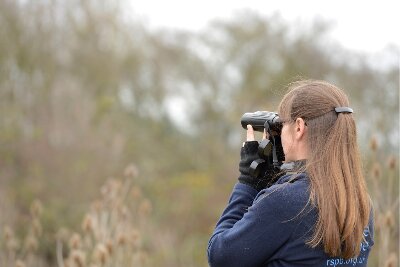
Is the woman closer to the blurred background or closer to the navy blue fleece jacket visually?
the navy blue fleece jacket

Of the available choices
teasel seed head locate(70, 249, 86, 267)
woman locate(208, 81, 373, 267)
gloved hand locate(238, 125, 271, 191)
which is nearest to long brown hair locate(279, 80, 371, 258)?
woman locate(208, 81, 373, 267)

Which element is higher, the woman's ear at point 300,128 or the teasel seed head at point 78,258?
the woman's ear at point 300,128

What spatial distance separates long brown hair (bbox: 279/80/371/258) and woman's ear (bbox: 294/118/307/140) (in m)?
0.02

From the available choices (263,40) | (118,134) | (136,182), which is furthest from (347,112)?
(263,40)

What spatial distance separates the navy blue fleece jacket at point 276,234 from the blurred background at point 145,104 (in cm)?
345

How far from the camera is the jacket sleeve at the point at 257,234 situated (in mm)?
1988

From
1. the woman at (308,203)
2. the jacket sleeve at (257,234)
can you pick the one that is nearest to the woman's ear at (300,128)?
the woman at (308,203)

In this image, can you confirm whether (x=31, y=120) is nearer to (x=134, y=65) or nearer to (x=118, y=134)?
(x=118, y=134)

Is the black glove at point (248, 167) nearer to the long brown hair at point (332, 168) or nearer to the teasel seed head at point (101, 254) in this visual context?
the long brown hair at point (332, 168)

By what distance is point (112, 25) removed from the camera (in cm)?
1481

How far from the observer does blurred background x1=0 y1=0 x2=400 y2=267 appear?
9.44 meters

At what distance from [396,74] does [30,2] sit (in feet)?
23.1

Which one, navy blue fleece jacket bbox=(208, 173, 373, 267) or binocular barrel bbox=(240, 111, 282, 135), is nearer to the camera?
navy blue fleece jacket bbox=(208, 173, 373, 267)

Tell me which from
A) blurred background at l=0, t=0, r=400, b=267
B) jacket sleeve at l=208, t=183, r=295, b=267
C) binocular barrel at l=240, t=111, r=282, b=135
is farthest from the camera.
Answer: blurred background at l=0, t=0, r=400, b=267
